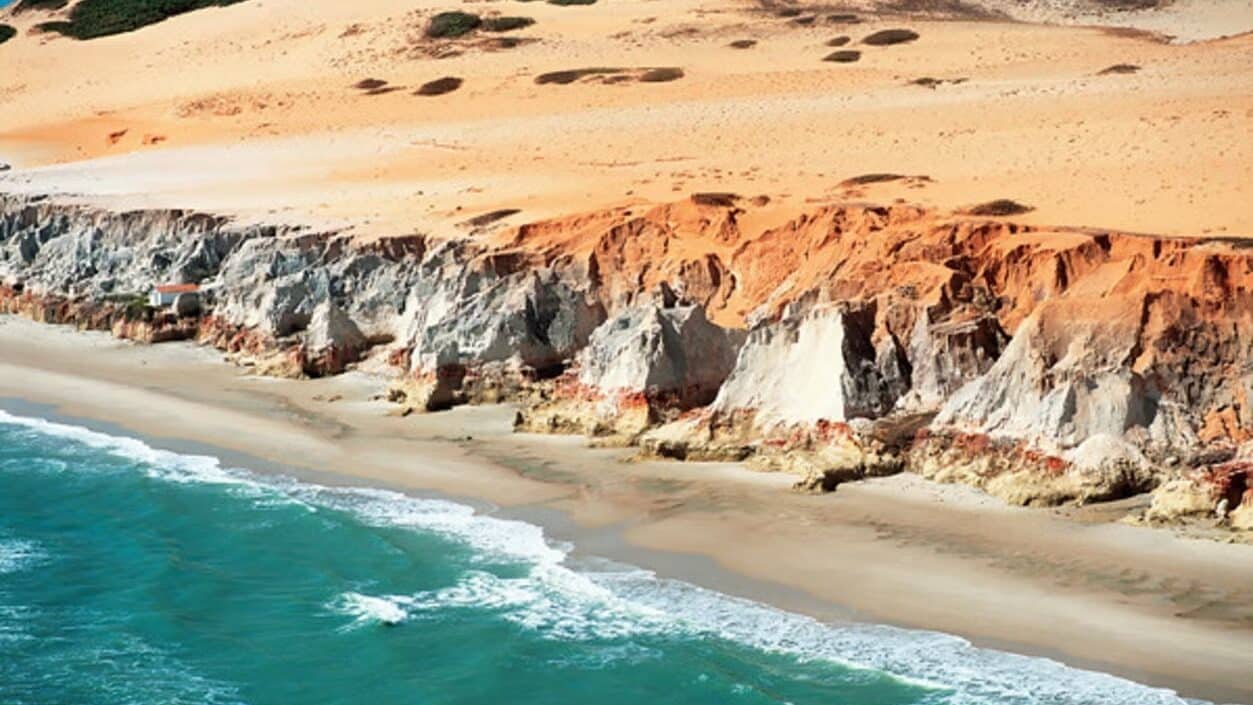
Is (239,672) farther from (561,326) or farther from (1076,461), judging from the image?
(561,326)

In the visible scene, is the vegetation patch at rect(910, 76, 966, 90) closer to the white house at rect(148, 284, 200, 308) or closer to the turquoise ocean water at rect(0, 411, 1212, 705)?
the white house at rect(148, 284, 200, 308)

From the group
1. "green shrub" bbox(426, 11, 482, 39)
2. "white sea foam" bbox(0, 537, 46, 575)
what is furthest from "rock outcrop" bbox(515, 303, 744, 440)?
"green shrub" bbox(426, 11, 482, 39)

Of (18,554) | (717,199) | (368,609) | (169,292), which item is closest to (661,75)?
(169,292)

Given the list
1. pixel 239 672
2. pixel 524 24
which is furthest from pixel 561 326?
pixel 524 24

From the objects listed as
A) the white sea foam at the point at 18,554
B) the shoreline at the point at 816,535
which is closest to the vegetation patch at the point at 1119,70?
the shoreline at the point at 816,535

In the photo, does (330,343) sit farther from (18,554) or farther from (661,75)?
(661,75)

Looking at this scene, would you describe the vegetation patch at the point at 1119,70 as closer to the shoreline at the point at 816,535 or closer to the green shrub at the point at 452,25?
the shoreline at the point at 816,535
